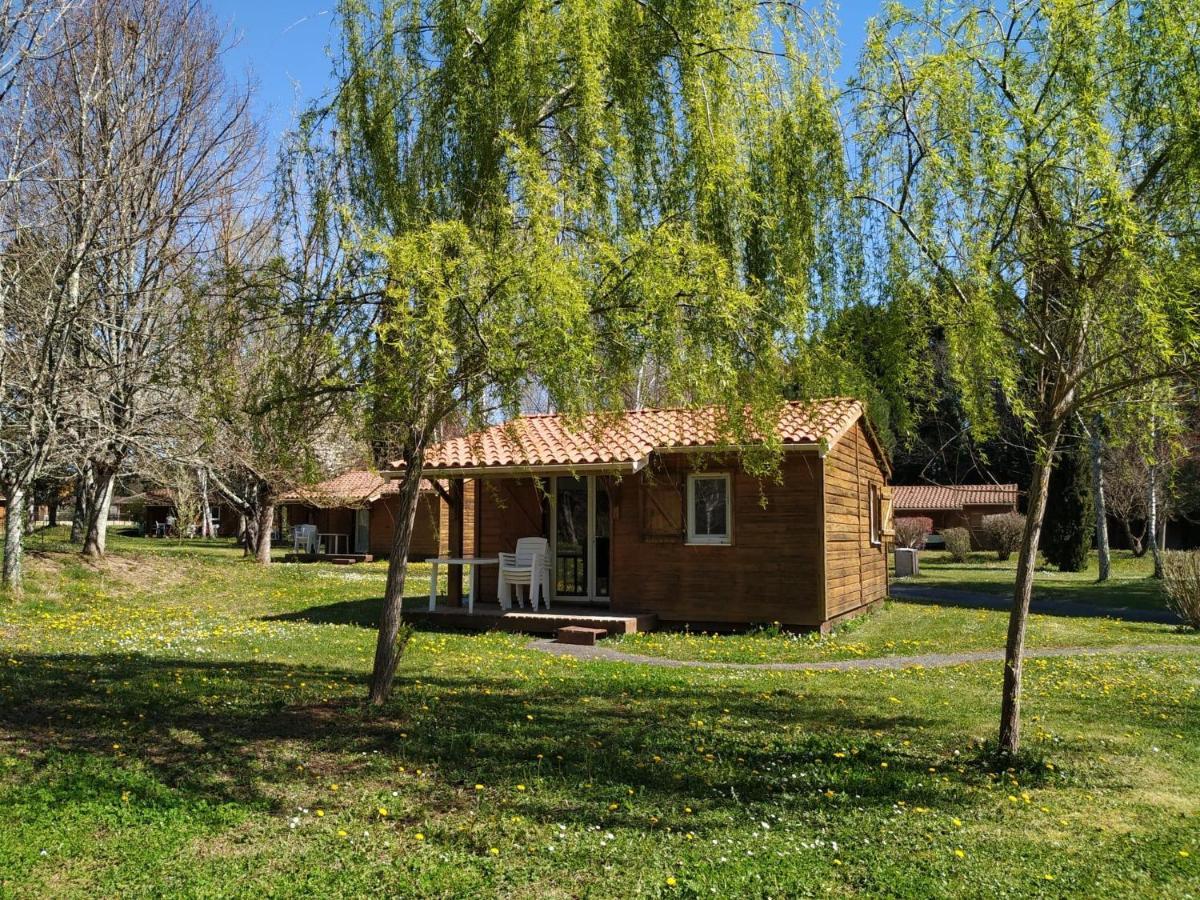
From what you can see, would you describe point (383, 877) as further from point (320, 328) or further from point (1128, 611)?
point (1128, 611)

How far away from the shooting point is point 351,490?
118ft

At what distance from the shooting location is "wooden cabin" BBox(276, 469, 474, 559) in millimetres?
33406

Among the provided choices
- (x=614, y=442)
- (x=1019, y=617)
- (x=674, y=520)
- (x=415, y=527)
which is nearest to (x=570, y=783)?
(x=1019, y=617)

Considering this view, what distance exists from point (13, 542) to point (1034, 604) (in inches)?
848

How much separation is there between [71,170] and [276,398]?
37.1 ft

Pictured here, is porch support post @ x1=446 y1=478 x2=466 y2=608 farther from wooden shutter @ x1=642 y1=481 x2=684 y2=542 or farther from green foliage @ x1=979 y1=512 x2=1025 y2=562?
green foliage @ x1=979 y1=512 x2=1025 y2=562

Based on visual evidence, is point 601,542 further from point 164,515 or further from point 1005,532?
point 164,515

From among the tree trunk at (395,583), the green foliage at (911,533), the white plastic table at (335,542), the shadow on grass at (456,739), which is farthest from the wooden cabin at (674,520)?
the green foliage at (911,533)

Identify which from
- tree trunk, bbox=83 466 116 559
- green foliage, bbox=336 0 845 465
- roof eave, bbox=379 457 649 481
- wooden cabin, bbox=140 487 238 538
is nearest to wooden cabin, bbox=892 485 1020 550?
roof eave, bbox=379 457 649 481

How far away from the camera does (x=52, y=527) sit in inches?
1665

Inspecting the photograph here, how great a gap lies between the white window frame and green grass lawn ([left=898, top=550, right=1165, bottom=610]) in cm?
1151

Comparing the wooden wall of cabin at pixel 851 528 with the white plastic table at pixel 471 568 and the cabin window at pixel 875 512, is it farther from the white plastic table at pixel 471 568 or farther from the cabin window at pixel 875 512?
the white plastic table at pixel 471 568

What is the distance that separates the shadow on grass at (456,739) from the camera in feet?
18.6

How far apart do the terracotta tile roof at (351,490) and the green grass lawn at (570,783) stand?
1926 cm
